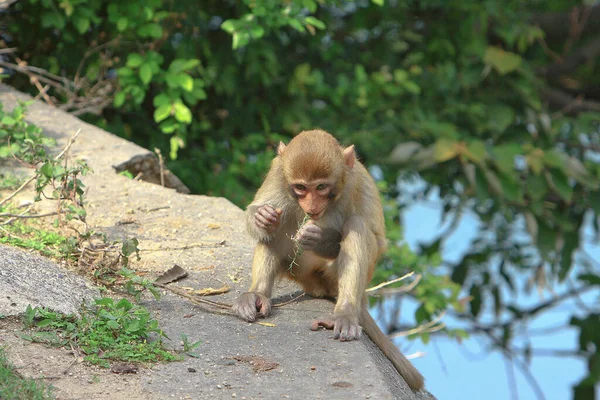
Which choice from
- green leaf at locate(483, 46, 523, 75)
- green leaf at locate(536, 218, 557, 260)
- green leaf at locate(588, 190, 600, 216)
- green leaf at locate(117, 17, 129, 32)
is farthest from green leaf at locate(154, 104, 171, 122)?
green leaf at locate(588, 190, 600, 216)

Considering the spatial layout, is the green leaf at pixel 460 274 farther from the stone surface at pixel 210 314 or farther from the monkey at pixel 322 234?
the monkey at pixel 322 234

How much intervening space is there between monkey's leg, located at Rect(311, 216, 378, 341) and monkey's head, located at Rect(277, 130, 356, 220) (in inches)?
8.5

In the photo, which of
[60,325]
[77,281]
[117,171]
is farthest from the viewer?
[117,171]

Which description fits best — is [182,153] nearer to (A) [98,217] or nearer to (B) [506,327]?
(A) [98,217]

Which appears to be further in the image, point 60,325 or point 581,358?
point 581,358

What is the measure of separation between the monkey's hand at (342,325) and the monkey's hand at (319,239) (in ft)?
1.44

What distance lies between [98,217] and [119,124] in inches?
89.7

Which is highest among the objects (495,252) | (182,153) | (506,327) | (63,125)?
(63,125)

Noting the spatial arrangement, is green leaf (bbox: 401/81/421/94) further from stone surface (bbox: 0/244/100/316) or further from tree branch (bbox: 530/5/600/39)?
stone surface (bbox: 0/244/100/316)

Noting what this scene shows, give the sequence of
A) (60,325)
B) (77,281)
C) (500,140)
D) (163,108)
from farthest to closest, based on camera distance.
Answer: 1. (500,140)
2. (163,108)
3. (77,281)
4. (60,325)

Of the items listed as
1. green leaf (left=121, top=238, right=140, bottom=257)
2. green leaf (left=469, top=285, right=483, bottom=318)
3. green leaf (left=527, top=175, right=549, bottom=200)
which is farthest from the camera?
green leaf (left=469, top=285, right=483, bottom=318)

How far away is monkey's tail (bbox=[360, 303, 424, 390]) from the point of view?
4.69m

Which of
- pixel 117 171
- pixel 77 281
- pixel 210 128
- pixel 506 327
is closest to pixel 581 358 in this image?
pixel 506 327

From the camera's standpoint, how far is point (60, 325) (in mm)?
3980
